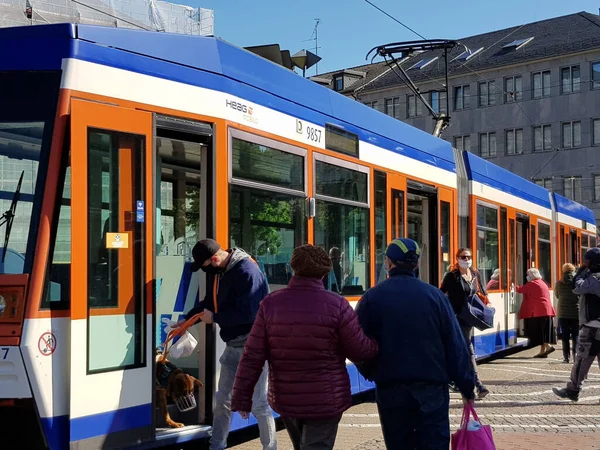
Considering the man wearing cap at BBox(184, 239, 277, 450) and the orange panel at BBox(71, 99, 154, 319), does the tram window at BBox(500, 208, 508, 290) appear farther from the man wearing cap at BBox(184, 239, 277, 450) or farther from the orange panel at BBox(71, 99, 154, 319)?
the orange panel at BBox(71, 99, 154, 319)

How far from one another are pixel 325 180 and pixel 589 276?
3.39 metres

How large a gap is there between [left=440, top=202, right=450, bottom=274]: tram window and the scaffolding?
12195 mm

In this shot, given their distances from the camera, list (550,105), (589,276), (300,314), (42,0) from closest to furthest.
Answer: (300,314) < (589,276) < (42,0) < (550,105)

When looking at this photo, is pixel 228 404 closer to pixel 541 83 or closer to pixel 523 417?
pixel 523 417

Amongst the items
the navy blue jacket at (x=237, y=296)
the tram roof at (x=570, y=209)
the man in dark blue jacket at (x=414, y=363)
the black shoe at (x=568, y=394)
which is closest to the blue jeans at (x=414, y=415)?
the man in dark blue jacket at (x=414, y=363)

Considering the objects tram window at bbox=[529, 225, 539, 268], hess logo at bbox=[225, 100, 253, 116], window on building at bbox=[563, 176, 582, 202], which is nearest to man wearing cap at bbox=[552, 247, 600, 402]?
hess logo at bbox=[225, 100, 253, 116]

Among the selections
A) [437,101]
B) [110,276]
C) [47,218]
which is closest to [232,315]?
[110,276]

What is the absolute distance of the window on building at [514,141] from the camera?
58.4 meters

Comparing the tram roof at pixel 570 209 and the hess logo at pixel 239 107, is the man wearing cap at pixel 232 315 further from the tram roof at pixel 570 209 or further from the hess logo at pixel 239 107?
the tram roof at pixel 570 209

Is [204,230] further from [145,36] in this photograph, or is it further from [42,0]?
[42,0]

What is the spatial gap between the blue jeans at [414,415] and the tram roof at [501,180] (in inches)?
365

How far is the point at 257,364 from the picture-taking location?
4965 millimetres

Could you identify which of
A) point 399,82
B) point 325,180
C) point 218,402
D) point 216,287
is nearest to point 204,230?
point 216,287

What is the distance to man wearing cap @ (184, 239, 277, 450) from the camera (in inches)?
259
